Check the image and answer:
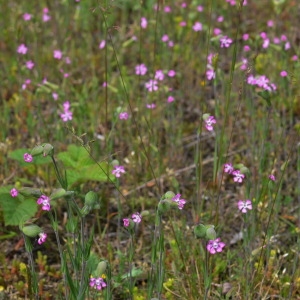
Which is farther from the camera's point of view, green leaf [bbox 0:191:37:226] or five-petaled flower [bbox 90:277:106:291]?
green leaf [bbox 0:191:37:226]

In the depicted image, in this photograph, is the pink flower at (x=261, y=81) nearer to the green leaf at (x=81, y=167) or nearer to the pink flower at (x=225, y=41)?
the pink flower at (x=225, y=41)

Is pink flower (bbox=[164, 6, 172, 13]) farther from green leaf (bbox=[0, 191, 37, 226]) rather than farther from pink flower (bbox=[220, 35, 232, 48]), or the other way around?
green leaf (bbox=[0, 191, 37, 226])

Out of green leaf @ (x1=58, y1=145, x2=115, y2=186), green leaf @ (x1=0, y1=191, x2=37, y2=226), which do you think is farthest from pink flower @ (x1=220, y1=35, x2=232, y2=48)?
green leaf @ (x1=0, y1=191, x2=37, y2=226)

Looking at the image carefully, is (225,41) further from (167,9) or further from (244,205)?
(167,9)

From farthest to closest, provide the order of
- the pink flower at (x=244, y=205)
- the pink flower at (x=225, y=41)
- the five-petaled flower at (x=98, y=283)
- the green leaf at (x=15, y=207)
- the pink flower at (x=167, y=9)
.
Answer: the pink flower at (x=167, y=9) → the pink flower at (x=225, y=41) → the green leaf at (x=15, y=207) → the pink flower at (x=244, y=205) → the five-petaled flower at (x=98, y=283)

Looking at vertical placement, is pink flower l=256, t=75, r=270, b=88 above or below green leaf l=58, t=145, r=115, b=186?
above

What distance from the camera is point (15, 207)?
2.41 m

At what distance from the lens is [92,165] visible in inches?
99.3

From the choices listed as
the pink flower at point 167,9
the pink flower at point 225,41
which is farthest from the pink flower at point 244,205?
the pink flower at point 167,9

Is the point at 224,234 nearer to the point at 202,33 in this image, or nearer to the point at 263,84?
the point at 263,84

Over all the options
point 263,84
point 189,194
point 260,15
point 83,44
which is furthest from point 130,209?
point 260,15

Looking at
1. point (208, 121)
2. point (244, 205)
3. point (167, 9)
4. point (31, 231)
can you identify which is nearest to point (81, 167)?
point (208, 121)

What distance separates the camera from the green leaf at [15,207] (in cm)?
236

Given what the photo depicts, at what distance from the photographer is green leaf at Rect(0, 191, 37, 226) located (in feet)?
7.75
